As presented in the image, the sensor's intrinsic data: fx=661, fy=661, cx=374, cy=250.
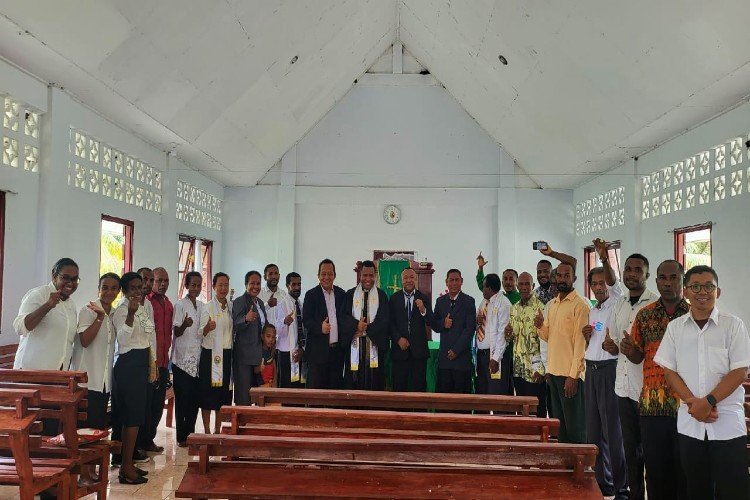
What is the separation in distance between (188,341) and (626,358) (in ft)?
11.1

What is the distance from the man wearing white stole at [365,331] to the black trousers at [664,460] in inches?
107

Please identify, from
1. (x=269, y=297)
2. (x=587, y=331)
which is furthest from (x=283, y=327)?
(x=587, y=331)

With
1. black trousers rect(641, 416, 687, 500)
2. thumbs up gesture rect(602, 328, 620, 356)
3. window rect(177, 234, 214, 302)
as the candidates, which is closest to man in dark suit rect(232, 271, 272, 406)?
thumbs up gesture rect(602, 328, 620, 356)

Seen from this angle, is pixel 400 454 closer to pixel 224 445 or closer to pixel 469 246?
pixel 224 445

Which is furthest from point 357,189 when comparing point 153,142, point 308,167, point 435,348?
point 435,348

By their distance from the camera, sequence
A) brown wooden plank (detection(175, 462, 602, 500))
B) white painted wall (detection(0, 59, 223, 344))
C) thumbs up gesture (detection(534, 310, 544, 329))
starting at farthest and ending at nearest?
white painted wall (detection(0, 59, 223, 344))
thumbs up gesture (detection(534, 310, 544, 329))
brown wooden plank (detection(175, 462, 602, 500))

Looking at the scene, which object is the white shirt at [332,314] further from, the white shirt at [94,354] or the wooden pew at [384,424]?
the wooden pew at [384,424]

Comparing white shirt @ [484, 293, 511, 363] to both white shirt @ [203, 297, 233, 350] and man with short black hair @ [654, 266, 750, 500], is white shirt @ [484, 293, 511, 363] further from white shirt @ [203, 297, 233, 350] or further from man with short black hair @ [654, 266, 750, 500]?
man with short black hair @ [654, 266, 750, 500]

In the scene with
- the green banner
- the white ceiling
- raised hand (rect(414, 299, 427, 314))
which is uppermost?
the white ceiling

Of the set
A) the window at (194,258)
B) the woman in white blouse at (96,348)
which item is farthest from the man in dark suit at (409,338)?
the window at (194,258)

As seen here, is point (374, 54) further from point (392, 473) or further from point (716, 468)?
point (392, 473)

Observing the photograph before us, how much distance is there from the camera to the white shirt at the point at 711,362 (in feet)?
9.14

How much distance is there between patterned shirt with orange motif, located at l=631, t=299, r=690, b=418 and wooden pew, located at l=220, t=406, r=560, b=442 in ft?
1.71

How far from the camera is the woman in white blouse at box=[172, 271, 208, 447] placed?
536 centimetres
